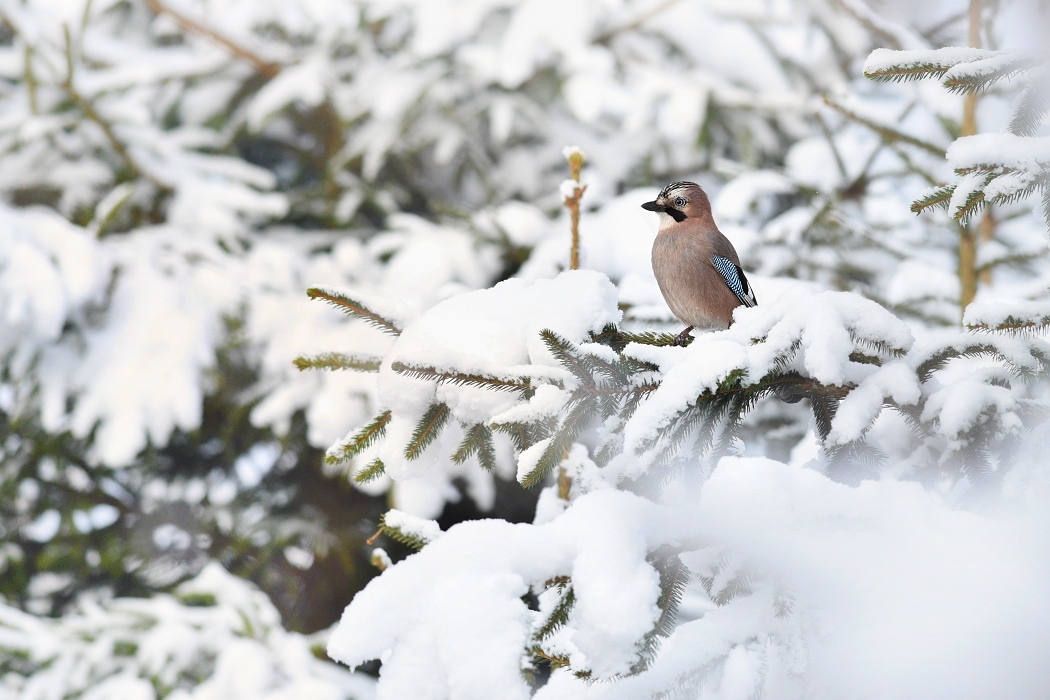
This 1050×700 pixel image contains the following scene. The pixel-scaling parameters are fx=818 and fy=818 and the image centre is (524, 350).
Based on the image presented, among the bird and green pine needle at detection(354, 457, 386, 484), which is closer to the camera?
green pine needle at detection(354, 457, 386, 484)

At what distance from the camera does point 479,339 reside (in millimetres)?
1534

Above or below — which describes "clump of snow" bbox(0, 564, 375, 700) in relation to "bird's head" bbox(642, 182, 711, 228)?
below

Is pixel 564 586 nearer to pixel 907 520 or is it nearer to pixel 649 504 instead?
pixel 649 504

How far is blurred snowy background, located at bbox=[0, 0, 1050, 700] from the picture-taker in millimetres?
1147

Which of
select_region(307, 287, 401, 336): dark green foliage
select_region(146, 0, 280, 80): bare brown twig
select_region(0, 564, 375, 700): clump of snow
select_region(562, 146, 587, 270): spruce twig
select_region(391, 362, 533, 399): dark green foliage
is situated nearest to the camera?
select_region(391, 362, 533, 399): dark green foliage

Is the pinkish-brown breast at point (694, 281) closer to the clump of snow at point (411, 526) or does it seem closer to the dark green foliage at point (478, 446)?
the dark green foliage at point (478, 446)

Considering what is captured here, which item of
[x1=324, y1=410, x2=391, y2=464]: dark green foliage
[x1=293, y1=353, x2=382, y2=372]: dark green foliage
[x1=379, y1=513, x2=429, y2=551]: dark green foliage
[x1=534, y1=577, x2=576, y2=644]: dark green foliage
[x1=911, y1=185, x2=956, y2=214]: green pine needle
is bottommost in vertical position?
[x1=379, y1=513, x2=429, y2=551]: dark green foliage

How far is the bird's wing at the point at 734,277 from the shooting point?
7.44ft

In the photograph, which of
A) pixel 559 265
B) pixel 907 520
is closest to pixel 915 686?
pixel 907 520

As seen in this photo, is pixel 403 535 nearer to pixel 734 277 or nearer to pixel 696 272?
pixel 696 272

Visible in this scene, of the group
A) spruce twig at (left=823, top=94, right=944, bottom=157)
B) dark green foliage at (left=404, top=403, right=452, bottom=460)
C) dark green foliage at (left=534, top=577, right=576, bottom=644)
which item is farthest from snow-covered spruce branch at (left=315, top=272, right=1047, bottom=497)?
spruce twig at (left=823, top=94, right=944, bottom=157)

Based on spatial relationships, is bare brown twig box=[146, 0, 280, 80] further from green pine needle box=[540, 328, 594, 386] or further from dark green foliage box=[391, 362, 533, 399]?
green pine needle box=[540, 328, 594, 386]

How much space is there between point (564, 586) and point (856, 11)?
2984mm

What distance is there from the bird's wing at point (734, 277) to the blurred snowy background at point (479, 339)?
9 cm
